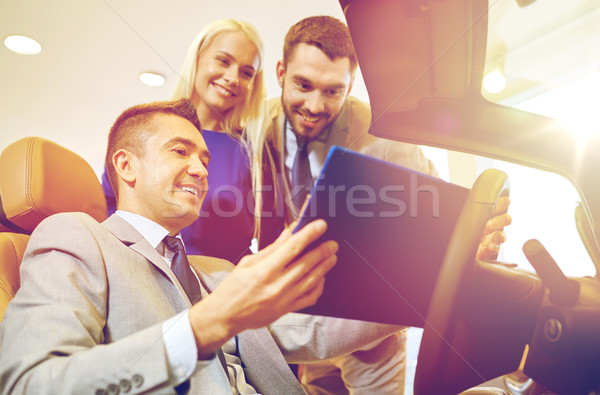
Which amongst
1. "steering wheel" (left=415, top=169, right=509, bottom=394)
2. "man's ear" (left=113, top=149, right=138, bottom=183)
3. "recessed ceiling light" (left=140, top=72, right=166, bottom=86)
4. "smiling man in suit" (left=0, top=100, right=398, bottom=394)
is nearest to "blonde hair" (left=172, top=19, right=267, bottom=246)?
"smiling man in suit" (left=0, top=100, right=398, bottom=394)

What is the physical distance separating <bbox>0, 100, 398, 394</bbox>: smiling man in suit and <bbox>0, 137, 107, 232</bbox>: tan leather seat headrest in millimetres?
133

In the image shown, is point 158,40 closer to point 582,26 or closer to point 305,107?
point 305,107

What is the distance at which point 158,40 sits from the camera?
305 cm

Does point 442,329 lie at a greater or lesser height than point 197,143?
lesser

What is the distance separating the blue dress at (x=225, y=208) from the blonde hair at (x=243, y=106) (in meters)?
0.04

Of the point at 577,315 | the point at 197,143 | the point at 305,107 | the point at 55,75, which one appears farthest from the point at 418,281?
the point at 55,75

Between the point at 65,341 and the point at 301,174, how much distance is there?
1.07 metres

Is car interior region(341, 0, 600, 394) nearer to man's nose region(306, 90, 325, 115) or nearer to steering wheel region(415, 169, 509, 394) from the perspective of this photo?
steering wheel region(415, 169, 509, 394)

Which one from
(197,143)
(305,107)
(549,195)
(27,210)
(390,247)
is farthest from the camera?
(549,195)

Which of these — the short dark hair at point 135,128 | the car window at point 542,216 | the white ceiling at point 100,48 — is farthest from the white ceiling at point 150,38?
the short dark hair at point 135,128

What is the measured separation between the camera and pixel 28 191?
994 mm

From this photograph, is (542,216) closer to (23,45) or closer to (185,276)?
(185,276)

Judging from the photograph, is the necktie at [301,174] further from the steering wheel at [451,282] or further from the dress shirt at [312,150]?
the steering wheel at [451,282]

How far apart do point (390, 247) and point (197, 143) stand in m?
0.78
